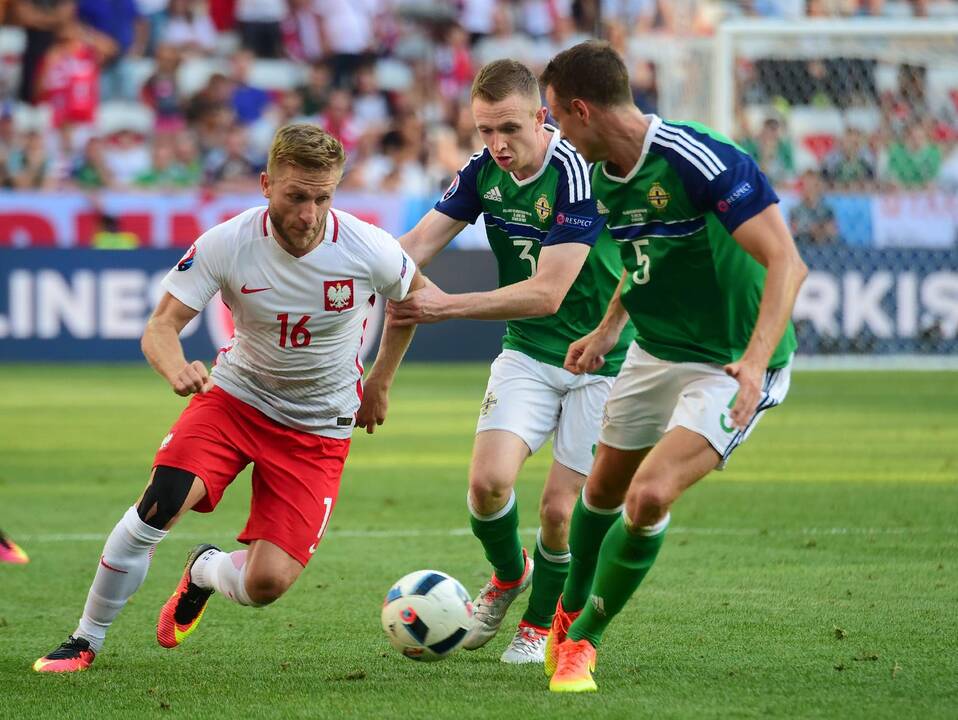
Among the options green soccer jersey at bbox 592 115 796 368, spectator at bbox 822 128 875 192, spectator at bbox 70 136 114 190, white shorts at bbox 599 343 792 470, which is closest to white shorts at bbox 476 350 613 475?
white shorts at bbox 599 343 792 470

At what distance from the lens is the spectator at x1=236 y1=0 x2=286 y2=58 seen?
2331 centimetres

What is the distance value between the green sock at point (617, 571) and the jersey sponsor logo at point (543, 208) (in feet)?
4.26

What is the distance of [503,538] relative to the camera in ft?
19.7

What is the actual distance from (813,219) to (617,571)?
44.1ft

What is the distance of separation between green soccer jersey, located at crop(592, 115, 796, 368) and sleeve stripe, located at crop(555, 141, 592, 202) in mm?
508

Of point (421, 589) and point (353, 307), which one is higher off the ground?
point (353, 307)

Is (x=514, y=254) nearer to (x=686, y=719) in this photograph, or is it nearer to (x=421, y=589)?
(x=421, y=589)

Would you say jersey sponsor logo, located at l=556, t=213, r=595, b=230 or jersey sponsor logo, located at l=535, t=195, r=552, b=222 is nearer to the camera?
jersey sponsor logo, located at l=556, t=213, r=595, b=230

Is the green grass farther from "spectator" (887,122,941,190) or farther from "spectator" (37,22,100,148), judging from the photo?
"spectator" (37,22,100,148)

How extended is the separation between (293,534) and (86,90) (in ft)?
56.7

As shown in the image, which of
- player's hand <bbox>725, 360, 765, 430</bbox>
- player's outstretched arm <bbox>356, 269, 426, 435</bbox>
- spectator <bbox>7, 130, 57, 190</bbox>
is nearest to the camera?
player's hand <bbox>725, 360, 765, 430</bbox>

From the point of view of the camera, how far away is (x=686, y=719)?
463cm

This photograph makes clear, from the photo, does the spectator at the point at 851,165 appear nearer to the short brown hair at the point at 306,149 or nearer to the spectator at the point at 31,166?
the spectator at the point at 31,166

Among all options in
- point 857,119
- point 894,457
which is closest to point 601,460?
point 894,457
